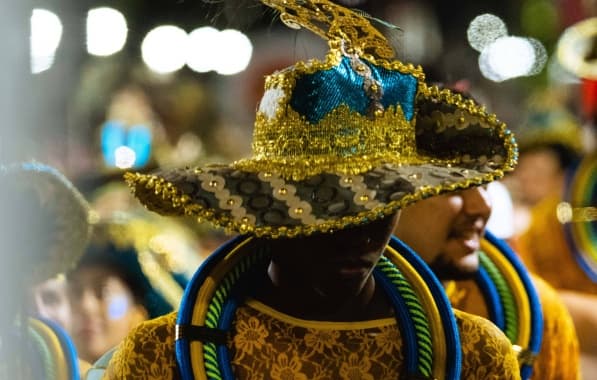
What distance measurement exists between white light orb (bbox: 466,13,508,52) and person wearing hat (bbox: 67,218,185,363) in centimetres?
180

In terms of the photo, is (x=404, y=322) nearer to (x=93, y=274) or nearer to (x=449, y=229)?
(x=449, y=229)

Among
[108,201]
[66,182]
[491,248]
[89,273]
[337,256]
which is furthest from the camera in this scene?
[108,201]

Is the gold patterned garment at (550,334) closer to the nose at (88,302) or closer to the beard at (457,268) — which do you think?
the beard at (457,268)

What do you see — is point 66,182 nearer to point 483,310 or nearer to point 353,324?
point 353,324

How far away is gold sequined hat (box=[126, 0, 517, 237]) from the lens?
137 cm

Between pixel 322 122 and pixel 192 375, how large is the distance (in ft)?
1.21

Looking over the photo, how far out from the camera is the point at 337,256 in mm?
1412

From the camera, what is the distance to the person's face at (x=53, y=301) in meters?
1.91

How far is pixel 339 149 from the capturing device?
4.69ft

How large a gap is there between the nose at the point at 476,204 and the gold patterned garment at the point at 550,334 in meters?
0.15

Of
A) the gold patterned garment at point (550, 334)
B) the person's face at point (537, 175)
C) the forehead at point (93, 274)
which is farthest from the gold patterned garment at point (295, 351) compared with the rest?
the person's face at point (537, 175)

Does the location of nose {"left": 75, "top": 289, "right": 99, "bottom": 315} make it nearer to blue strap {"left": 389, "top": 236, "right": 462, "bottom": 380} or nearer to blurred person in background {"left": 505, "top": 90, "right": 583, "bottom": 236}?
blue strap {"left": 389, "top": 236, "right": 462, "bottom": 380}

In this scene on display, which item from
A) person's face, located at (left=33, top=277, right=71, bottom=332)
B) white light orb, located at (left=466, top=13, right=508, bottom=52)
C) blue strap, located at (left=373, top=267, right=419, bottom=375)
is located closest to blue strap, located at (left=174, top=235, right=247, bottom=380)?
blue strap, located at (left=373, top=267, right=419, bottom=375)

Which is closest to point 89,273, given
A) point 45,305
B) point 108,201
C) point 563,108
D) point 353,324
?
point 45,305
